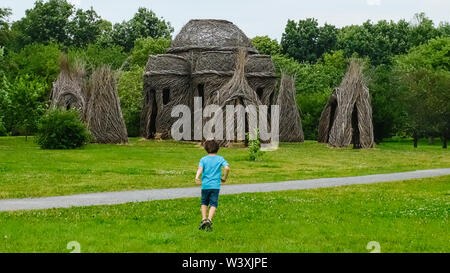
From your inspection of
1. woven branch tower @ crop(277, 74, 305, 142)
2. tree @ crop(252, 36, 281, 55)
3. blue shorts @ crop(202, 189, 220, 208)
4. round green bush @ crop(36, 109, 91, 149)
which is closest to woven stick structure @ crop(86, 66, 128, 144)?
round green bush @ crop(36, 109, 91, 149)

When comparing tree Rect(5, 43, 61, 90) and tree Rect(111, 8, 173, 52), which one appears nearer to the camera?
tree Rect(5, 43, 61, 90)

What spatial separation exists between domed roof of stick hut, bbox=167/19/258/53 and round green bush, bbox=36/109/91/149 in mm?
13495

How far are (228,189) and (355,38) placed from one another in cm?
5709

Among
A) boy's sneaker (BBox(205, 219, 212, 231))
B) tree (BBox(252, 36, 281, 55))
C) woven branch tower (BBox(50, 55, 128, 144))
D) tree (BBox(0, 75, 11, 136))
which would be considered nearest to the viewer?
boy's sneaker (BBox(205, 219, 212, 231))

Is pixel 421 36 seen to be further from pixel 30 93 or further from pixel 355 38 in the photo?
pixel 30 93

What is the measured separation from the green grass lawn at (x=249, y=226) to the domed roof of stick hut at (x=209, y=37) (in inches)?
1146

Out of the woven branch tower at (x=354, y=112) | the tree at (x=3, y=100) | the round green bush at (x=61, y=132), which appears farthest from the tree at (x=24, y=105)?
the woven branch tower at (x=354, y=112)

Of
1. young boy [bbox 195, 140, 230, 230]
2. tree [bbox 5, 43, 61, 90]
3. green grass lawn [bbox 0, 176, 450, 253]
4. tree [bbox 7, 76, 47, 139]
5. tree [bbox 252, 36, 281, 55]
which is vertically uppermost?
tree [bbox 252, 36, 281, 55]

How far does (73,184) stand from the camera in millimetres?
16234

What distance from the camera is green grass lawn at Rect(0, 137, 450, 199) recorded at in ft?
52.9

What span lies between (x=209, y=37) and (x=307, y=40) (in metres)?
31.3

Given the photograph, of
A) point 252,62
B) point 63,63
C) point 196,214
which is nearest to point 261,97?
point 252,62

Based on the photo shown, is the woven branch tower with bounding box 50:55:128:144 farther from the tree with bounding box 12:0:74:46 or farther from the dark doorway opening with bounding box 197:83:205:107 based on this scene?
the tree with bounding box 12:0:74:46

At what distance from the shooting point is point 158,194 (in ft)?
47.5
